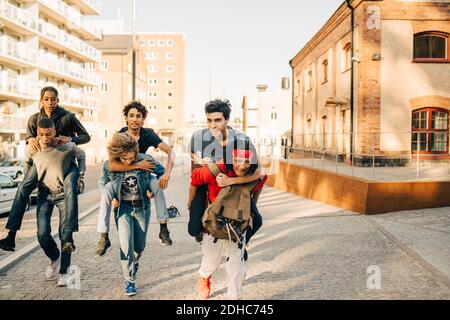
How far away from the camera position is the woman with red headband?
4148 millimetres

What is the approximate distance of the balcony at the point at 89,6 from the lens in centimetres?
4622

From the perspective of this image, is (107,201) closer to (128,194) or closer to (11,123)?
(128,194)

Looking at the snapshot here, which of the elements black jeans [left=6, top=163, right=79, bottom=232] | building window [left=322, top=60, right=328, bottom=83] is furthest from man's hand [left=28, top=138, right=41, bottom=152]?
building window [left=322, top=60, right=328, bottom=83]

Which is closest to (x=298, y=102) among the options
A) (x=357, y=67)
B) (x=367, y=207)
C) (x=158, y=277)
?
(x=357, y=67)

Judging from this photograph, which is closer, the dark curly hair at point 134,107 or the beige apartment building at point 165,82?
the dark curly hair at point 134,107

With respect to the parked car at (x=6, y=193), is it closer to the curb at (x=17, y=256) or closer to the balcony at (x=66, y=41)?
the curb at (x=17, y=256)

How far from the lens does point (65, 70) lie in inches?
1745

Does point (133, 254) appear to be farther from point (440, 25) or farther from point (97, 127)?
point (97, 127)

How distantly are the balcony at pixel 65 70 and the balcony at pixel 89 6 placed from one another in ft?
19.5

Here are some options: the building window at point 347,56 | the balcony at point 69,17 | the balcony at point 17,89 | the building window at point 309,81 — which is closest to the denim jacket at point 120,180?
the building window at point 347,56

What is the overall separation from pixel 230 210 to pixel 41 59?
39.5 metres

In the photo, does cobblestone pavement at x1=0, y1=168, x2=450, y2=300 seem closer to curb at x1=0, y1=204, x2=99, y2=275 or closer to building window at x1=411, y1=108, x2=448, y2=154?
curb at x1=0, y1=204, x2=99, y2=275

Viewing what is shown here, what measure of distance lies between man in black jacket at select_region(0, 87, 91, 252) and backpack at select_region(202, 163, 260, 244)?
5.77 ft

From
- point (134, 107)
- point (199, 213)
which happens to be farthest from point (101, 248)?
point (134, 107)
